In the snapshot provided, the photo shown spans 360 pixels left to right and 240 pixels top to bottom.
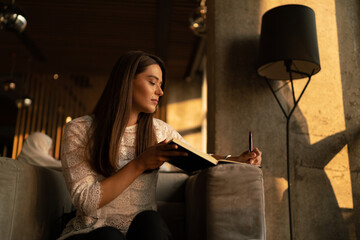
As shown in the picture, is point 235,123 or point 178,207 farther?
point 235,123

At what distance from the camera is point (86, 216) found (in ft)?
4.50

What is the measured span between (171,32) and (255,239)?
218 inches

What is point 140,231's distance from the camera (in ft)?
4.15

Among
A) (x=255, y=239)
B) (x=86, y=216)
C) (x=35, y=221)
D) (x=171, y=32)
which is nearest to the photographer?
(x=255, y=239)

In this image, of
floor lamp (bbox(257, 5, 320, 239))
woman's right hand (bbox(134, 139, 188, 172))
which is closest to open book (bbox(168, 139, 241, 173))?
woman's right hand (bbox(134, 139, 188, 172))

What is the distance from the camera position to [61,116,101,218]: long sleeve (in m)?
Result: 1.33

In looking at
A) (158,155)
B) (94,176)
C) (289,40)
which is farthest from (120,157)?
(289,40)

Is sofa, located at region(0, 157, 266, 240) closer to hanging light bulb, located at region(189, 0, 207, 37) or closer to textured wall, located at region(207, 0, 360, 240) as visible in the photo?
textured wall, located at region(207, 0, 360, 240)

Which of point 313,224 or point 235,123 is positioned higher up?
point 235,123

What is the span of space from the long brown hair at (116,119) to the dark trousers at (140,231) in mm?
241

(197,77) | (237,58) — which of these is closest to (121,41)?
(197,77)

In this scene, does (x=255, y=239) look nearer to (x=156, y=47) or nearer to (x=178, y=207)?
(x=178, y=207)

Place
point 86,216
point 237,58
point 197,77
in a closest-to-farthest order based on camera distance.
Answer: point 86,216 → point 237,58 → point 197,77

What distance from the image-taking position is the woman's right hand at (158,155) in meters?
1.22
